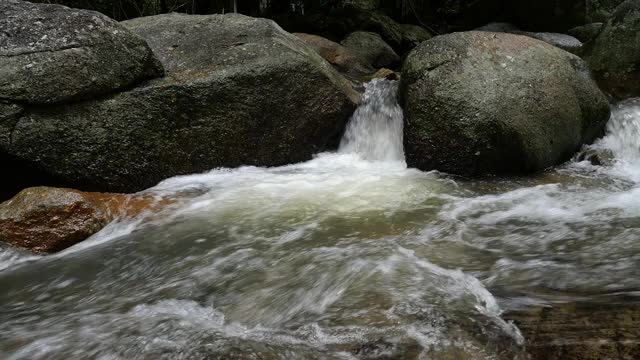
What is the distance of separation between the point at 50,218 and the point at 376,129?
3.80 meters

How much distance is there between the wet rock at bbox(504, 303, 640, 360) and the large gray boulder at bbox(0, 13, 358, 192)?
12.4ft

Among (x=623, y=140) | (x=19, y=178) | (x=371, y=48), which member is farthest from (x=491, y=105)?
(x=371, y=48)

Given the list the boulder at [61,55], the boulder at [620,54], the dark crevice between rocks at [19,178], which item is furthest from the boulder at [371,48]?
the dark crevice between rocks at [19,178]

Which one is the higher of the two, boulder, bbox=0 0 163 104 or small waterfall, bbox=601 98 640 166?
boulder, bbox=0 0 163 104

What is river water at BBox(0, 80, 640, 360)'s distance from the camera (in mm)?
2510

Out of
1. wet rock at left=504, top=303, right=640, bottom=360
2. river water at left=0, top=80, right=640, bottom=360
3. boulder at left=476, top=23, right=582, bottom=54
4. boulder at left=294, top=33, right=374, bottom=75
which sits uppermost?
boulder at left=476, top=23, right=582, bottom=54

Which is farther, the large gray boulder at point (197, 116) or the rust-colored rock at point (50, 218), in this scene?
the large gray boulder at point (197, 116)

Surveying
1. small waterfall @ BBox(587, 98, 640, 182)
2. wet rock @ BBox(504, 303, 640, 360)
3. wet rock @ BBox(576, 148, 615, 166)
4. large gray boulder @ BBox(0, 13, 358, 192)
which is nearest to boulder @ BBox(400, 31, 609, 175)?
wet rock @ BBox(576, 148, 615, 166)

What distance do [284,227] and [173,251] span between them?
909 mm

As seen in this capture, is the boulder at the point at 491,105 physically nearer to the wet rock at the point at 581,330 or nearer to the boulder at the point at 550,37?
the wet rock at the point at 581,330

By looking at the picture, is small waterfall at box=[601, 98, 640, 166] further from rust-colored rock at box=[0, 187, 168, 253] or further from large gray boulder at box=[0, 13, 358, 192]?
rust-colored rock at box=[0, 187, 168, 253]

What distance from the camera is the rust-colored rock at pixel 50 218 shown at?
159 inches

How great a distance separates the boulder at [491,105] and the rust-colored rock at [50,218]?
130 inches

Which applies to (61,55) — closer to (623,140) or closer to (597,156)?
(597,156)
